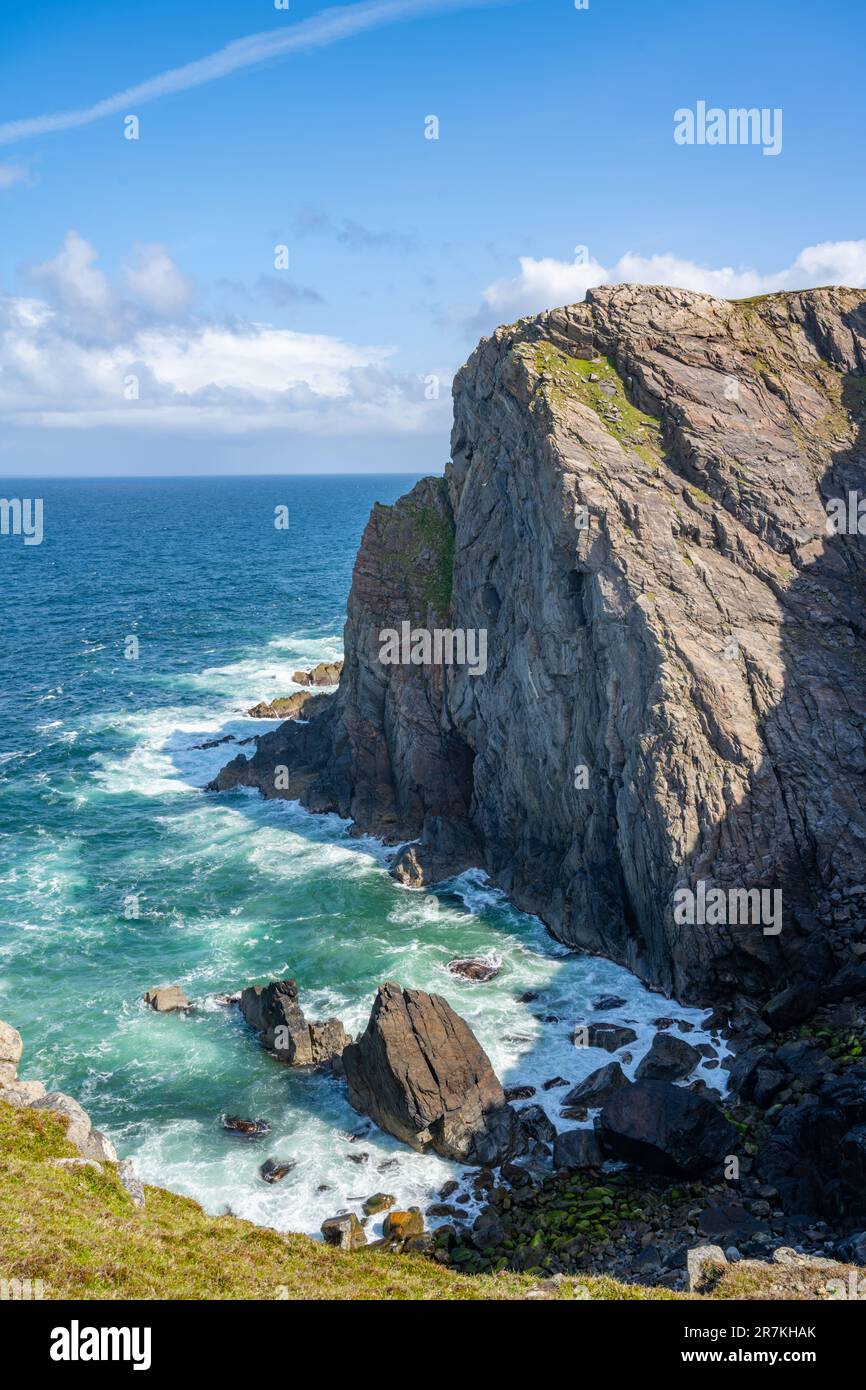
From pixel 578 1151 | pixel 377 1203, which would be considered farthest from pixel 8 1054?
pixel 578 1151

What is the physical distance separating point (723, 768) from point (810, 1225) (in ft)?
62.3

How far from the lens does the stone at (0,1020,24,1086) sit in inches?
1260

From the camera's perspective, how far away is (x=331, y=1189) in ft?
106

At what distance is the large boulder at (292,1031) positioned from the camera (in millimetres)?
38938

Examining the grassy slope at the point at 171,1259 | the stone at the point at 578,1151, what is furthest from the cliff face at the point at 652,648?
the grassy slope at the point at 171,1259

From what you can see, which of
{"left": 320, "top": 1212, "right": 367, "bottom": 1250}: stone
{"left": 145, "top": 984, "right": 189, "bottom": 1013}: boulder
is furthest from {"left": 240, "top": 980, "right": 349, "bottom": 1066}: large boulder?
{"left": 320, "top": 1212, "right": 367, "bottom": 1250}: stone

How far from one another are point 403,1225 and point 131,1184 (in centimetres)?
873

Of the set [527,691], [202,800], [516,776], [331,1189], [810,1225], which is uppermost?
[527,691]

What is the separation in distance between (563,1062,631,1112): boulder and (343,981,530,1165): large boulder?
256 cm

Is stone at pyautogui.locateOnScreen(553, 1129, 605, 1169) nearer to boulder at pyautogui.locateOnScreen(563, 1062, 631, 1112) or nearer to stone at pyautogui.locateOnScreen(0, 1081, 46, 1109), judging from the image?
boulder at pyautogui.locateOnScreen(563, 1062, 631, 1112)

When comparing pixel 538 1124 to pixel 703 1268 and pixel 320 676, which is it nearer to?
pixel 703 1268

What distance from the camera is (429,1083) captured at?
34625 millimetres
